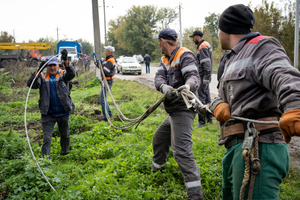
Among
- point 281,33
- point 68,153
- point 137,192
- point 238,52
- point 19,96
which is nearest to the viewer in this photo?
point 238,52

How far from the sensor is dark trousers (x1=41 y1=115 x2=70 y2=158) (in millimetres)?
5051

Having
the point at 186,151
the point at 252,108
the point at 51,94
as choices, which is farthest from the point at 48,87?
the point at 252,108

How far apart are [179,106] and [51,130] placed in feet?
8.78

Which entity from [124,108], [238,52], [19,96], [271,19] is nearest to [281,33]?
[271,19]

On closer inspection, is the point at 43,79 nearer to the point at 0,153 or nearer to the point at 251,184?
→ the point at 0,153

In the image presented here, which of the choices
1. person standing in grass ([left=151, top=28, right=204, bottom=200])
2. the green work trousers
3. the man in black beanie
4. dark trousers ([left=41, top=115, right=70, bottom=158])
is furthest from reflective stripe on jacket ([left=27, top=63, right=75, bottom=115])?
the green work trousers

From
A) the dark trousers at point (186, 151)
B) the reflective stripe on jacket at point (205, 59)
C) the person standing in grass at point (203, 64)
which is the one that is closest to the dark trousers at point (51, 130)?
the dark trousers at point (186, 151)

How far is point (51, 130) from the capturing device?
5.17 m

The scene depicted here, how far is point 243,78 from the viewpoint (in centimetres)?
196

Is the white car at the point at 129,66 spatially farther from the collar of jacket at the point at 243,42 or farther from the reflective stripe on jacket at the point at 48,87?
the collar of jacket at the point at 243,42

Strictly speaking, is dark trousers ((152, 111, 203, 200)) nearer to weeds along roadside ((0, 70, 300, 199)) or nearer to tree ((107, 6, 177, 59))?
weeds along roadside ((0, 70, 300, 199))

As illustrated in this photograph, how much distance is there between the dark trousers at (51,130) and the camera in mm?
5051

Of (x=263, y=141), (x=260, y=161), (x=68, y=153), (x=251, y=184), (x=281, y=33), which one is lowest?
(x=68, y=153)

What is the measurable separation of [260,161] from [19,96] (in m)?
12.7
